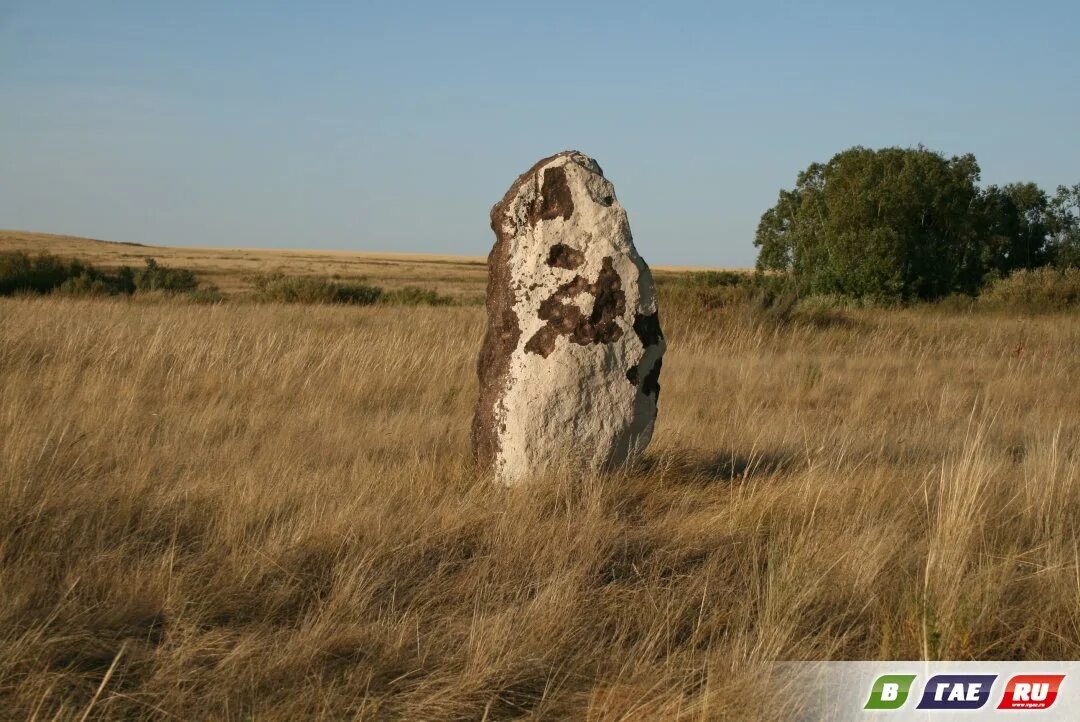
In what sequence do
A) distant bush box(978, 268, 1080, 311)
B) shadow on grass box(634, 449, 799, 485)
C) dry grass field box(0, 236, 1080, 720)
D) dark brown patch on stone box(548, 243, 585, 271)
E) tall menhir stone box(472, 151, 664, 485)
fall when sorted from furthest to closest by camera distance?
distant bush box(978, 268, 1080, 311), shadow on grass box(634, 449, 799, 485), dark brown patch on stone box(548, 243, 585, 271), tall menhir stone box(472, 151, 664, 485), dry grass field box(0, 236, 1080, 720)

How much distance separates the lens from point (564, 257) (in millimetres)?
4508

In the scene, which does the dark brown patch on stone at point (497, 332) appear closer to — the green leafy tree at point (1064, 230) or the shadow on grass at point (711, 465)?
the shadow on grass at point (711, 465)

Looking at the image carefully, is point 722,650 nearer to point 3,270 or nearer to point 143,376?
point 143,376

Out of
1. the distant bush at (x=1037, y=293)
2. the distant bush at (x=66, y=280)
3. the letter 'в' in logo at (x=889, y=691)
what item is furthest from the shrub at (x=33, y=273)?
the letter 'в' in logo at (x=889, y=691)

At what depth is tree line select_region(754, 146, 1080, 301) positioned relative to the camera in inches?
823

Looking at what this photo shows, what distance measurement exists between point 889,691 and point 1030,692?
1.32 feet


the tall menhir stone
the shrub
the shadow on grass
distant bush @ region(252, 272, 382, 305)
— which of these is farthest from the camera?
the shrub

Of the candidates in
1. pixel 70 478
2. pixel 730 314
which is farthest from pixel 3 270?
pixel 70 478

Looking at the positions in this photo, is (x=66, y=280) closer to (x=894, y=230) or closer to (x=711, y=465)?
(x=894, y=230)

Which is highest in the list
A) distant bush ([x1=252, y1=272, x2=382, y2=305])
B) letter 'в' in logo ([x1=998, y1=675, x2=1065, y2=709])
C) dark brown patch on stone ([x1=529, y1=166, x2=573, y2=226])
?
dark brown patch on stone ([x1=529, y1=166, x2=573, y2=226])

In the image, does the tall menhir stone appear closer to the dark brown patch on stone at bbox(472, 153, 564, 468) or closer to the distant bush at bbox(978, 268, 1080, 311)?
the dark brown patch on stone at bbox(472, 153, 564, 468)

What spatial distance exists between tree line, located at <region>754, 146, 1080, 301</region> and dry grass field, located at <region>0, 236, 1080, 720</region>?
15.1 metres

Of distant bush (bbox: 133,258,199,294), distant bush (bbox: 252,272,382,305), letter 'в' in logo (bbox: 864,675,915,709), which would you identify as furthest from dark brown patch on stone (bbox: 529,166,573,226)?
distant bush (bbox: 133,258,199,294)

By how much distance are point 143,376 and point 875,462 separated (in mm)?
5045
